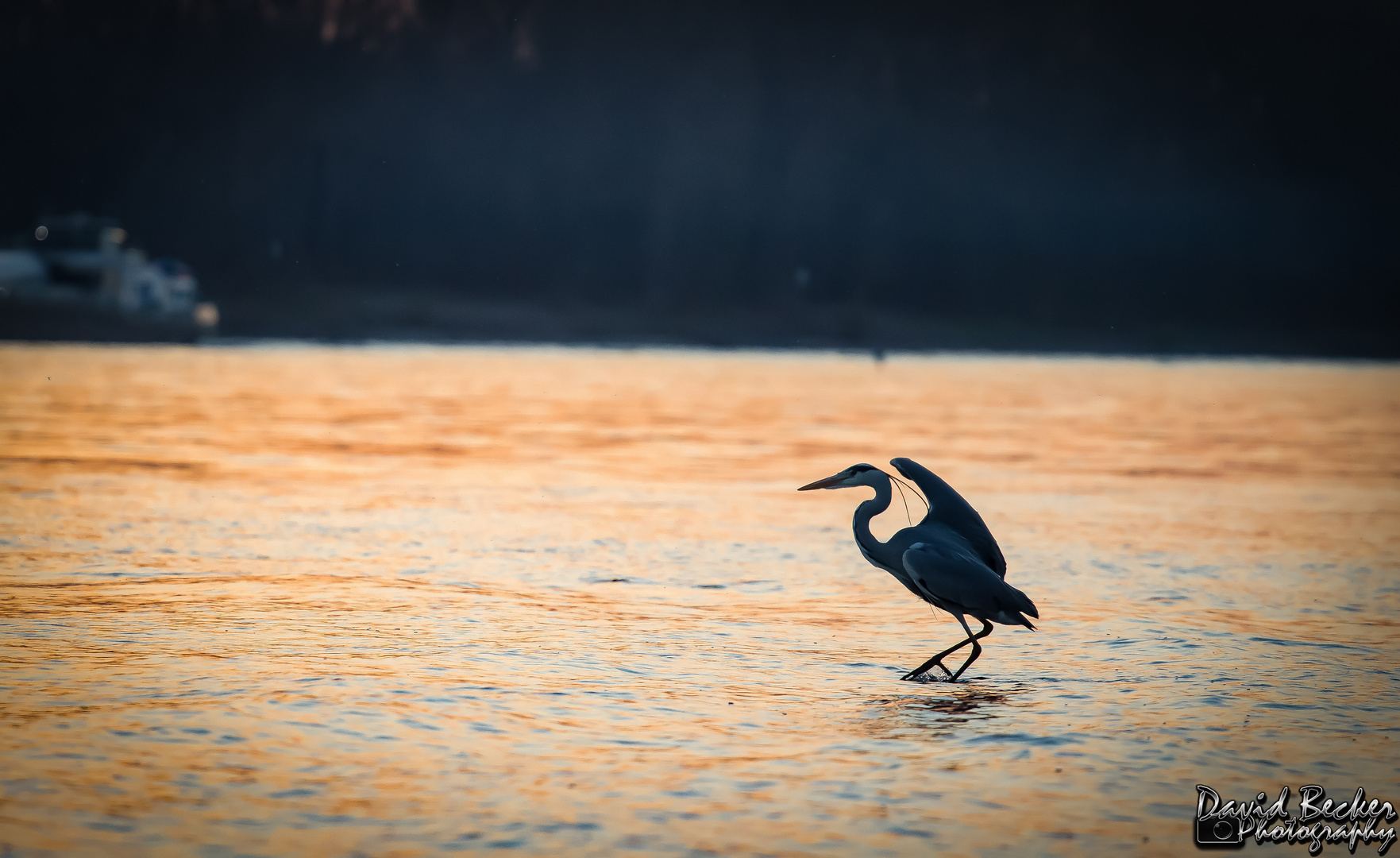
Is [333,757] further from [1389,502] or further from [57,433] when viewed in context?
[57,433]

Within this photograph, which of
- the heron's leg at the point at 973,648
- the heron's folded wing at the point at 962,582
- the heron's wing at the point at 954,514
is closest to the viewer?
the heron's folded wing at the point at 962,582

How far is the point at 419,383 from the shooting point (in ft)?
191

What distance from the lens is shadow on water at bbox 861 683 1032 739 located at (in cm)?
923

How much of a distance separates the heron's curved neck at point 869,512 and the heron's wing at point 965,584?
52cm

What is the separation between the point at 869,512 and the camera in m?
11.2

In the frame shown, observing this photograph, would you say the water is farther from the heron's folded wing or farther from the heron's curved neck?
the heron's curved neck

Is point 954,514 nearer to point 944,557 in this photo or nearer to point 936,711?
point 944,557

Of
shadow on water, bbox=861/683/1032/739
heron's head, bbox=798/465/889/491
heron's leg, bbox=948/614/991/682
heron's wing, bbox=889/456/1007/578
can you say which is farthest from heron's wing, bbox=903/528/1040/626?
heron's head, bbox=798/465/889/491

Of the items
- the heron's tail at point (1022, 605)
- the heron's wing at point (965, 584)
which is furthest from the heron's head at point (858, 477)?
the heron's tail at point (1022, 605)

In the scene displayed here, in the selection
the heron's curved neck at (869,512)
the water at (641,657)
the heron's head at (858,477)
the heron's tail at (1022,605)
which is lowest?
the water at (641,657)

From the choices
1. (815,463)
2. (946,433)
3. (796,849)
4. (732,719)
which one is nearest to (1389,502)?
(815,463)

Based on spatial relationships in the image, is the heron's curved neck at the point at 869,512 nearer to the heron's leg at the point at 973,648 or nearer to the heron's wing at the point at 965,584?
the heron's wing at the point at 965,584

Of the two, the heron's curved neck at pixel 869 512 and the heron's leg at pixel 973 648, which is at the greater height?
the heron's curved neck at pixel 869 512

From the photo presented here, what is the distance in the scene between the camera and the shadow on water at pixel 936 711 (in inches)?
363
